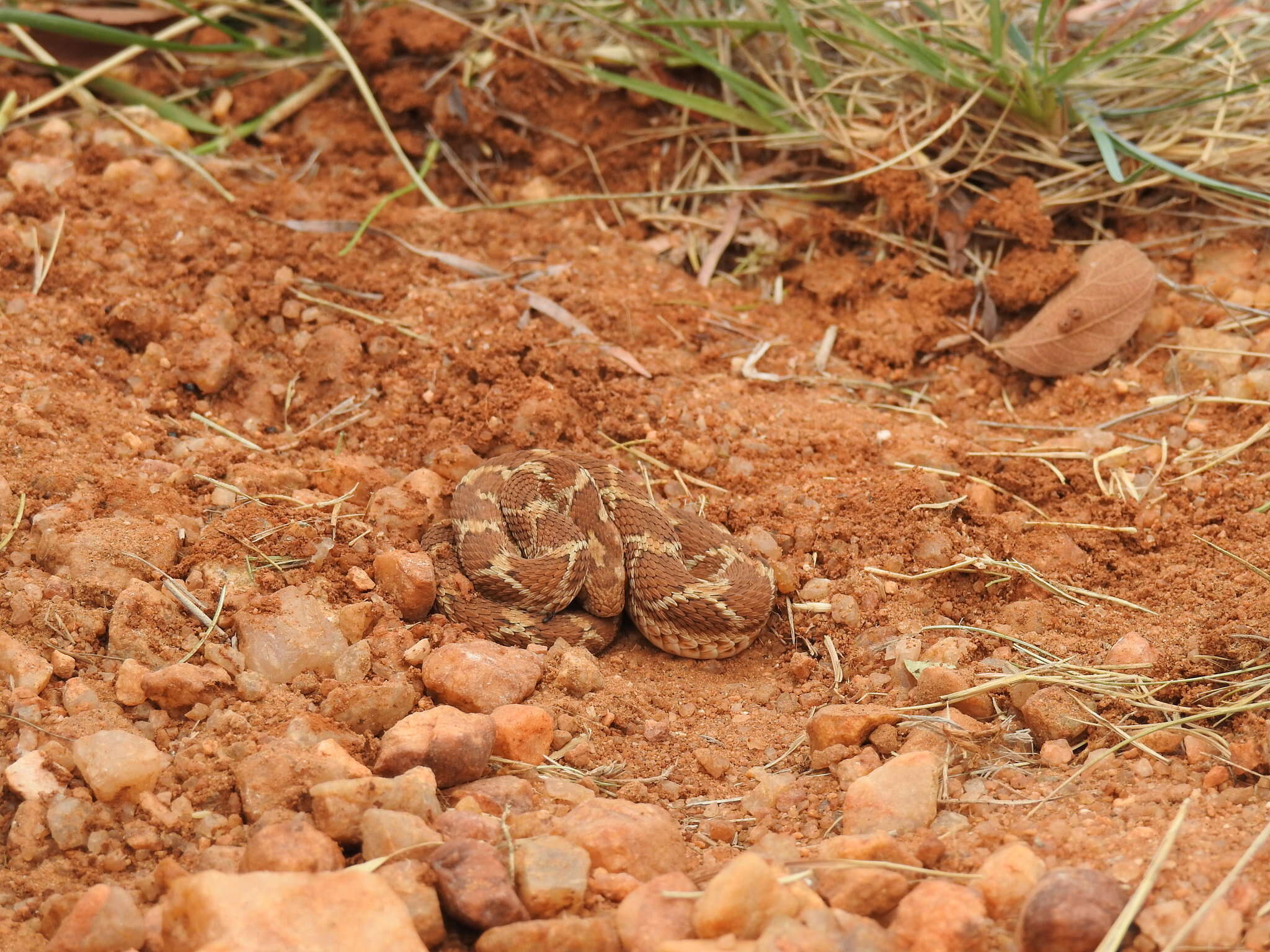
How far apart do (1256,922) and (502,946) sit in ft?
5.35

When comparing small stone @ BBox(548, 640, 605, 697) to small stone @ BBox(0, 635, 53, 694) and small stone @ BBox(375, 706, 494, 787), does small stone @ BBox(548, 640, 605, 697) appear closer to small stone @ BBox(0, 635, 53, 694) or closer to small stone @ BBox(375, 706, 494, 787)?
small stone @ BBox(375, 706, 494, 787)

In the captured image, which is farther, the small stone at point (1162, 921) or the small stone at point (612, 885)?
the small stone at point (612, 885)

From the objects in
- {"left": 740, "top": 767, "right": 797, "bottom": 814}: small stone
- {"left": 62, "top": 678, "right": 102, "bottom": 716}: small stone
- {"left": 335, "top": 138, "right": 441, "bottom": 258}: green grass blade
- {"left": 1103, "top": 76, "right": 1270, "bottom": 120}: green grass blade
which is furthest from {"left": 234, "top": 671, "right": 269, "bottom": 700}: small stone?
{"left": 1103, "top": 76, "right": 1270, "bottom": 120}: green grass blade

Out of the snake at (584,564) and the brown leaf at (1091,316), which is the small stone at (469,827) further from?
the brown leaf at (1091,316)

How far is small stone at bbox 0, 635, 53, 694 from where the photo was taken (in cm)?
312

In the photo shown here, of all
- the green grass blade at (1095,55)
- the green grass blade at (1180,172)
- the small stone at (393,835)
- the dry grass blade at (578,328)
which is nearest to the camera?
the small stone at (393,835)

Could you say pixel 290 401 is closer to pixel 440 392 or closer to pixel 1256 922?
pixel 440 392

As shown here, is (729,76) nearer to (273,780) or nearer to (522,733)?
(522,733)

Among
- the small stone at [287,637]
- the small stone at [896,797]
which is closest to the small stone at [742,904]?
the small stone at [896,797]

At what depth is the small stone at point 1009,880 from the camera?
2527 mm

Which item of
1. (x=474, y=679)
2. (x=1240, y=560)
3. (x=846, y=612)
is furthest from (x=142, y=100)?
(x=1240, y=560)

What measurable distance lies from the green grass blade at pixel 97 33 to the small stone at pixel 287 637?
348 centimetres

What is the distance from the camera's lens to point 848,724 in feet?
11.1

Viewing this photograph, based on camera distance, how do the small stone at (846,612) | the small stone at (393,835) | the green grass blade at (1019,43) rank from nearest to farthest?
the small stone at (393,835) → the small stone at (846,612) → the green grass blade at (1019,43)
